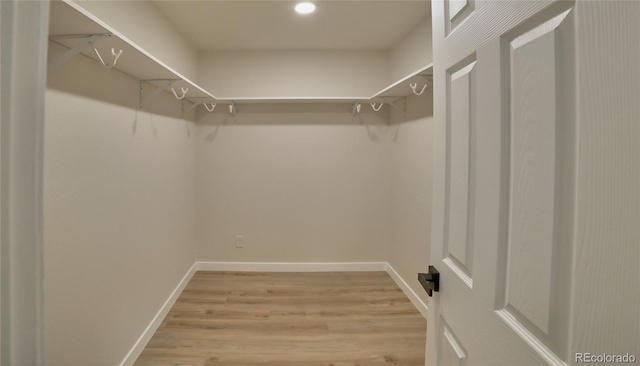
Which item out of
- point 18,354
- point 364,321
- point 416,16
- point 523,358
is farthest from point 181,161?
point 523,358

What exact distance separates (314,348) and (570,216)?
6.80ft

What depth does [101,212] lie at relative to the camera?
1.63 m

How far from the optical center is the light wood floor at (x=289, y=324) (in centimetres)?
207

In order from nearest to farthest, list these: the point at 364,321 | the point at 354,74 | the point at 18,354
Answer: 1. the point at 18,354
2. the point at 364,321
3. the point at 354,74

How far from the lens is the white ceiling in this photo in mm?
2352

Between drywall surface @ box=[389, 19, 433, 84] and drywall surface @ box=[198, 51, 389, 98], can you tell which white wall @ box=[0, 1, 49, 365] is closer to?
drywall surface @ box=[389, 19, 433, 84]

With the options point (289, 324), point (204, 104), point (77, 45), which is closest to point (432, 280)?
point (77, 45)

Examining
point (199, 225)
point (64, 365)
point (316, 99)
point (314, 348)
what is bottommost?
point (314, 348)

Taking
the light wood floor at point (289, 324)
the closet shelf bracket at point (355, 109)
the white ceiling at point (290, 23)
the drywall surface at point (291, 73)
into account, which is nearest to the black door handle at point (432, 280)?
the light wood floor at point (289, 324)

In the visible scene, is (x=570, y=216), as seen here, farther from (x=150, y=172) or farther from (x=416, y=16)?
(x=416, y=16)

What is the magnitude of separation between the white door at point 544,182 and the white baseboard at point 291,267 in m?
2.74

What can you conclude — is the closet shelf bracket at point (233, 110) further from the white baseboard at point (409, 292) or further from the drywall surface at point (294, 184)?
the white baseboard at point (409, 292)

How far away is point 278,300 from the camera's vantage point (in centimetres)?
285

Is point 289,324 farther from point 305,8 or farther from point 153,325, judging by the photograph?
point 305,8
